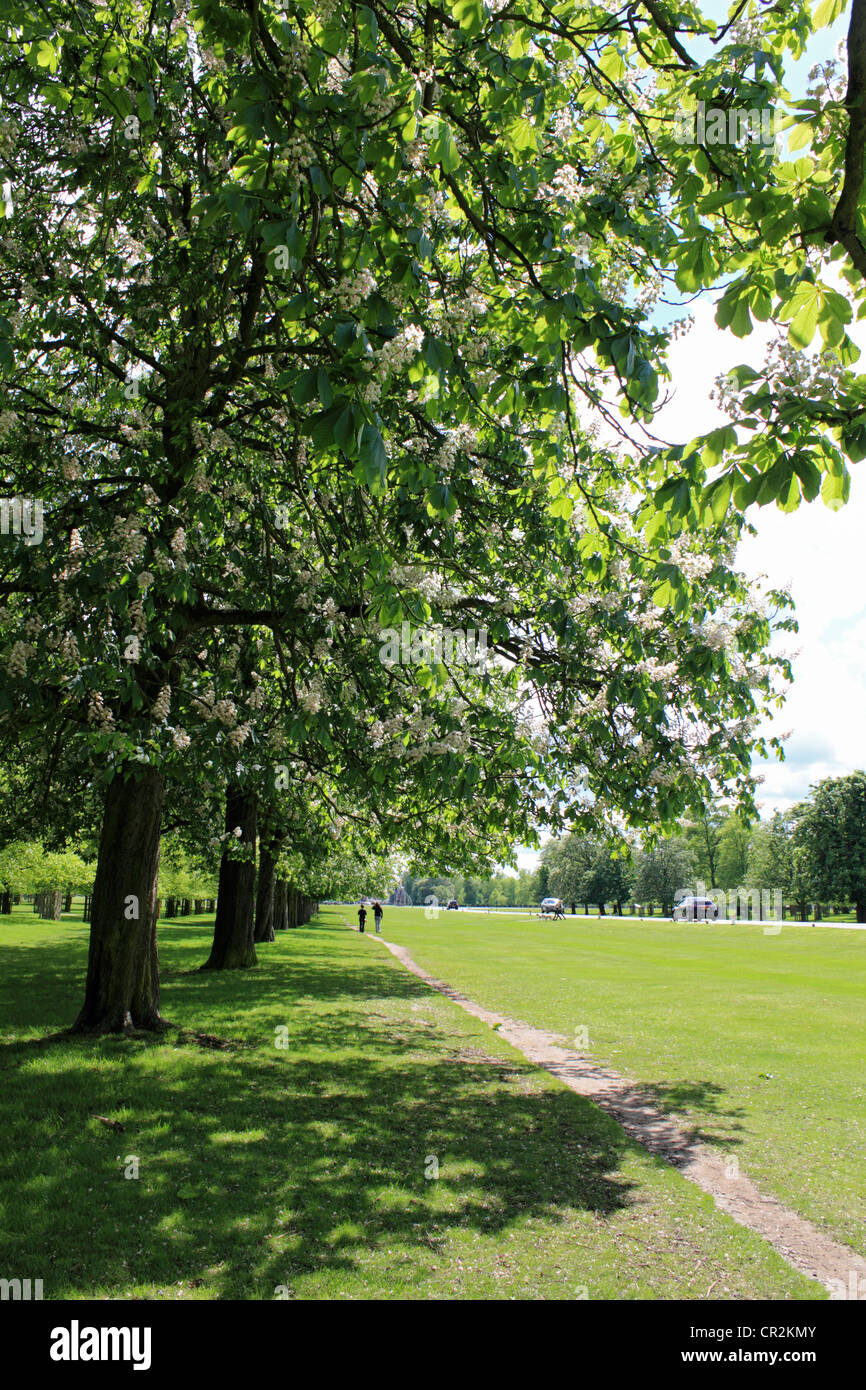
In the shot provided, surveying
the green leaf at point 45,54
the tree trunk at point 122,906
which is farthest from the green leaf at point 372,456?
the tree trunk at point 122,906

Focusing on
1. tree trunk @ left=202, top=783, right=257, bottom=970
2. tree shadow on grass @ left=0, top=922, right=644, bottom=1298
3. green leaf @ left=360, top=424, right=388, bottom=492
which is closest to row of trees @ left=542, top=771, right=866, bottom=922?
tree trunk @ left=202, top=783, right=257, bottom=970

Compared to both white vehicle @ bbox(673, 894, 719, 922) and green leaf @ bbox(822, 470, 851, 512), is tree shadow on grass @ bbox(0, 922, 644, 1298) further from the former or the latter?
white vehicle @ bbox(673, 894, 719, 922)

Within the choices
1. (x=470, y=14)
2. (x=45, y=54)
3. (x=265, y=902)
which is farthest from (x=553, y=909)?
(x=470, y=14)

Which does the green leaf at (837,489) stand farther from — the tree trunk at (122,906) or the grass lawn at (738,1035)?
the tree trunk at (122,906)

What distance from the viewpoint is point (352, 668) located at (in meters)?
8.04

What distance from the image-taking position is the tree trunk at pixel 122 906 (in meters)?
10.8

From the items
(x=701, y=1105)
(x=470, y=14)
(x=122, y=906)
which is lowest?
(x=701, y=1105)

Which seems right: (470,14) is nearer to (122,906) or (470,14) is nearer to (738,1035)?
(122,906)

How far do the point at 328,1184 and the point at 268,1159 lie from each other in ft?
2.38

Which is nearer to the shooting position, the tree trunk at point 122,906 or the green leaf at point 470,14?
the green leaf at point 470,14

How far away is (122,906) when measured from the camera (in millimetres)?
10742

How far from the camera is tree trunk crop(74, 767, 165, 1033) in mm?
10758

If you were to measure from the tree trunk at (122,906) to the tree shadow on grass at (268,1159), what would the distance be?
0.59m

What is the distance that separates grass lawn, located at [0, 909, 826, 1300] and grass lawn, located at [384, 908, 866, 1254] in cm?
133
